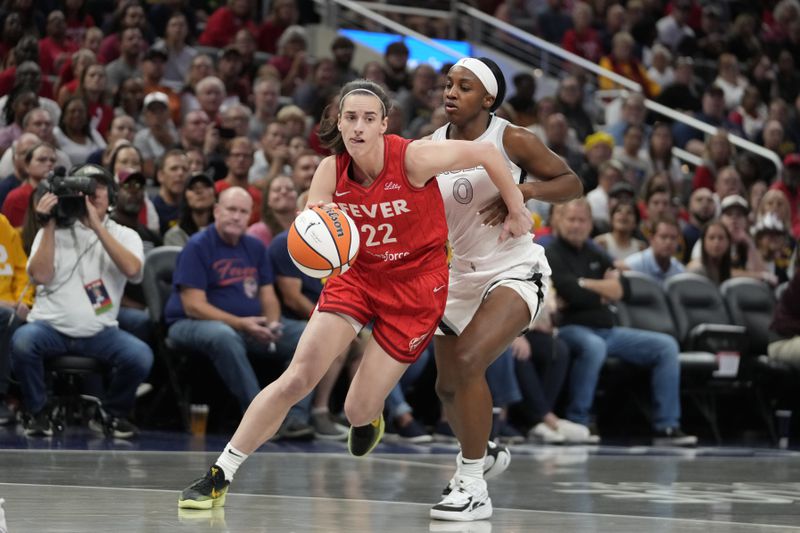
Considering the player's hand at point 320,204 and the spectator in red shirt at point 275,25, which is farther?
the spectator in red shirt at point 275,25

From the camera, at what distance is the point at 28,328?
874 cm

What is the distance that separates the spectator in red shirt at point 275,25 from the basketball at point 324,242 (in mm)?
9848

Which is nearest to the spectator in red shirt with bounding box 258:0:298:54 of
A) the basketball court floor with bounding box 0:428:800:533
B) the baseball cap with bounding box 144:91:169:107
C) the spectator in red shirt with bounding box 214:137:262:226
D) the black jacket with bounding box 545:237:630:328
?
the baseball cap with bounding box 144:91:169:107

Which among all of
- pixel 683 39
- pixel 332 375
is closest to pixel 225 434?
pixel 332 375

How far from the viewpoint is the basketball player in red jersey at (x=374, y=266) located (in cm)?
577

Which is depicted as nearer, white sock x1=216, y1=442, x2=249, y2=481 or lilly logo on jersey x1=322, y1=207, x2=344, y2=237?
lilly logo on jersey x1=322, y1=207, x2=344, y2=237

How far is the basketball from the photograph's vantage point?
18.1ft

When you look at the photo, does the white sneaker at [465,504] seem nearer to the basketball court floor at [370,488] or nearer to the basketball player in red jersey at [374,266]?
the basketball court floor at [370,488]

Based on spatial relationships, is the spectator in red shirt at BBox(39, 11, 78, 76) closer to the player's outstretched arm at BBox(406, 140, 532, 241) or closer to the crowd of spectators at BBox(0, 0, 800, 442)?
the crowd of spectators at BBox(0, 0, 800, 442)

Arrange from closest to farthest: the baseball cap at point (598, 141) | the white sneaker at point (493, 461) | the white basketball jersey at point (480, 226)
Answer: the white basketball jersey at point (480, 226) < the white sneaker at point (493, 461) < the baseball cap at point (598, 141)

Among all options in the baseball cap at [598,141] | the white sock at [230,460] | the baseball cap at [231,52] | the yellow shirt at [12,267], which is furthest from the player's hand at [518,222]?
the baseball cap at [598,141]

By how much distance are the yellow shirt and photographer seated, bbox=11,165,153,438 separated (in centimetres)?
35

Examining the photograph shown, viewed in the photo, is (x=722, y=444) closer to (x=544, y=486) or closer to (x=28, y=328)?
(x=544, y=486)

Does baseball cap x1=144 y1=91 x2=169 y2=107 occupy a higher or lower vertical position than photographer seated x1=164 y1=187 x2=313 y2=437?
higher
